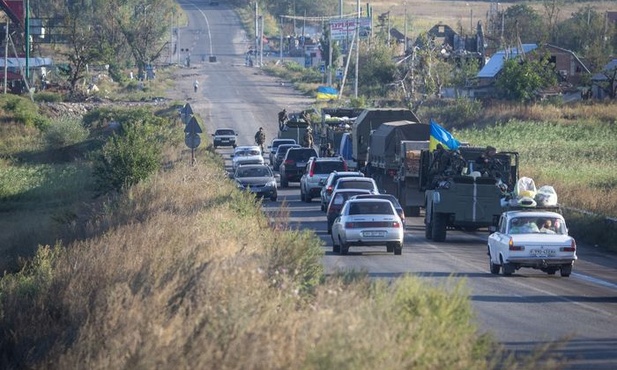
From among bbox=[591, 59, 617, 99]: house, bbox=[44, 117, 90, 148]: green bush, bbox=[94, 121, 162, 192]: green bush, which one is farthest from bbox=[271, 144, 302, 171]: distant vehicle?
bbox=[591, 59, 617, 99]: house

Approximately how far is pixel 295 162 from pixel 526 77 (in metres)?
35.8

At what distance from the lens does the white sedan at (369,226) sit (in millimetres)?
28234

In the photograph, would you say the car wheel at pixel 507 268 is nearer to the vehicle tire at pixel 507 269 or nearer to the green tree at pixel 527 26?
the vehicle tire at pixel 507 269

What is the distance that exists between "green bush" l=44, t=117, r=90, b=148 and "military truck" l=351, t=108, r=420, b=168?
27008 mm

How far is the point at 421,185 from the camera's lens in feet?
113

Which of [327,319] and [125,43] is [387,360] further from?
[125,43]

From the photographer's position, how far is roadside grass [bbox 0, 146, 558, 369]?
30.4 feet

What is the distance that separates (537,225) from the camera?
78.9 ft

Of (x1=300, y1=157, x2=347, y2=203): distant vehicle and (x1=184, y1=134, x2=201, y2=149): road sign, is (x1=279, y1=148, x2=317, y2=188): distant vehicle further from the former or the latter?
(x1=184, y1=134, x2=201, y2=149): road sign

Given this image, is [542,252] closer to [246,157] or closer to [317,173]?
[317,173]

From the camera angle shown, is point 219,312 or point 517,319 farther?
point 517,319

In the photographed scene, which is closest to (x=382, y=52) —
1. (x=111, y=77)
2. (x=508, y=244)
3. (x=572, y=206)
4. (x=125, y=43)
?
(x=111, y=77)

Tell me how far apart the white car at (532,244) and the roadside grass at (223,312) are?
682cm

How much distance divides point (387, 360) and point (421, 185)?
26.0 metres
